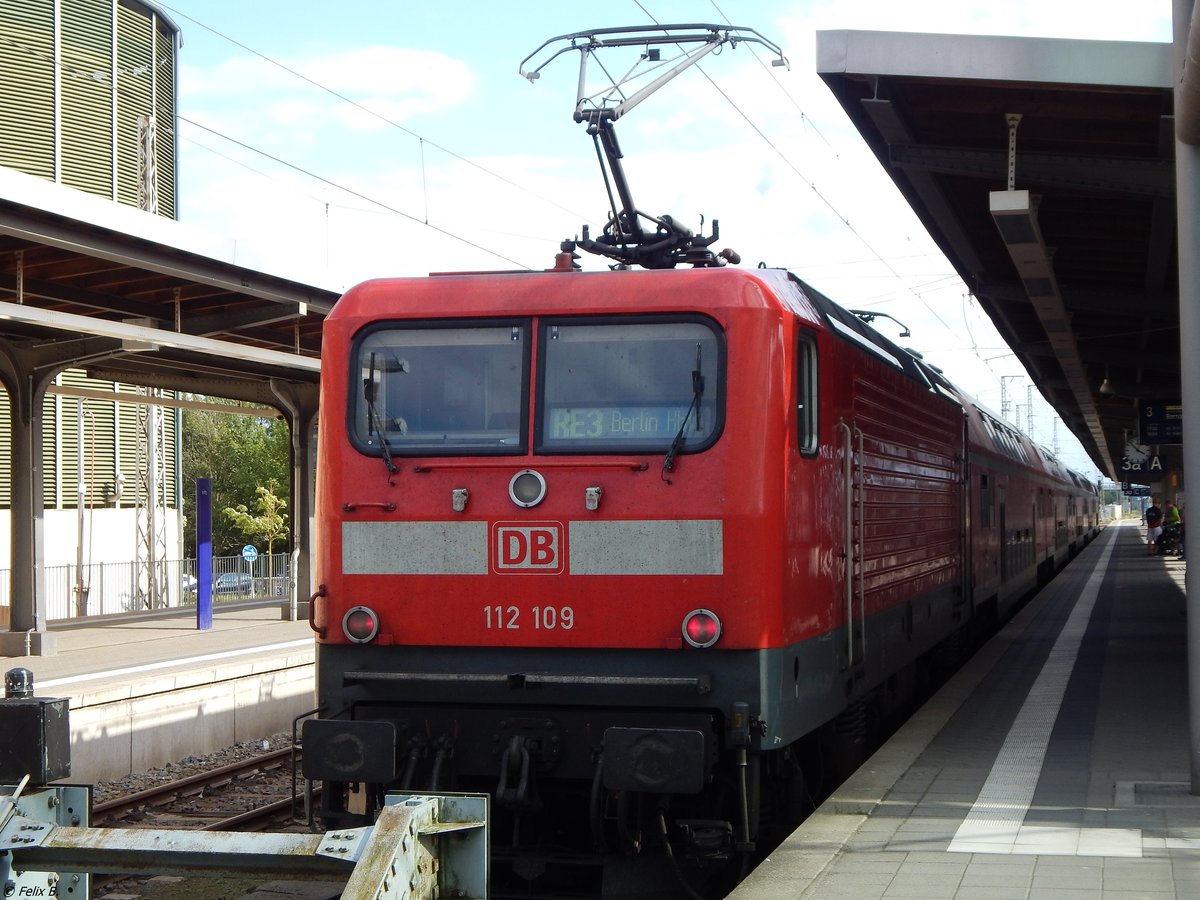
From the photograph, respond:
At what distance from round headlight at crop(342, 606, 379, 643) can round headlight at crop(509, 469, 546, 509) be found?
2.97 ft

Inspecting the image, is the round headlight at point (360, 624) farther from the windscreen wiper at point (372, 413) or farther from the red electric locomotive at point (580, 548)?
the windscreen wiper at point (372, 413)

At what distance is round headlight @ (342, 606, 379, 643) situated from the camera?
6.82 meters

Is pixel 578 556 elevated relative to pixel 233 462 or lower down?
lower down

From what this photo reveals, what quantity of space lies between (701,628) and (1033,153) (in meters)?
5.61

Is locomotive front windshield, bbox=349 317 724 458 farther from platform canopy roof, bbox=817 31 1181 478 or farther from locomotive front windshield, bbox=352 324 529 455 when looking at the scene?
platform canopy roof, bbox=817 31 1181 478

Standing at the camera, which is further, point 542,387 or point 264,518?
point 264,518

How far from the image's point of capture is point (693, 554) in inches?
255

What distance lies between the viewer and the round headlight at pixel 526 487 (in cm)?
666

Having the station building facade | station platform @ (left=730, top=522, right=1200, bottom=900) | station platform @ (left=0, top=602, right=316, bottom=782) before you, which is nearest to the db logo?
station platform @ (left=730, top=522, right=1200, bottom=900)

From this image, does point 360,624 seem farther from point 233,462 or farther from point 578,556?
point 233,462

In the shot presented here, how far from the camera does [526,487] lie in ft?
21.9

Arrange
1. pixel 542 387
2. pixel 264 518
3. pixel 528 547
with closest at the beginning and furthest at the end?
pixel 528 547 → pixel 542 387 → pixel 264 518

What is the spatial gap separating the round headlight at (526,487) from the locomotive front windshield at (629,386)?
0.15 m

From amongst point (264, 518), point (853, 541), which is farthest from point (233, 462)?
point (853, 541)
